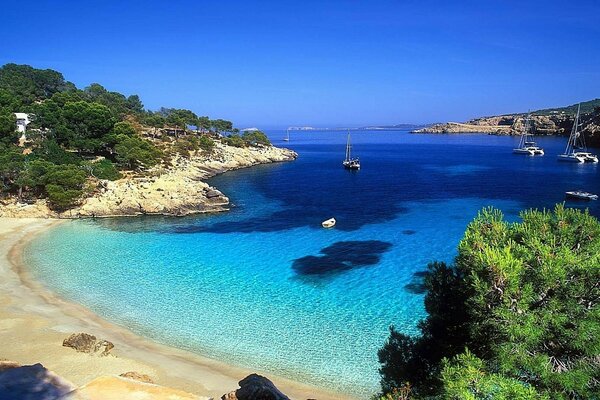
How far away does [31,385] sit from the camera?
1112 centimetres

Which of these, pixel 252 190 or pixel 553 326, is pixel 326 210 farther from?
pixel 553 326

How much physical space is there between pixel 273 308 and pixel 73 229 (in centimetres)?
2446

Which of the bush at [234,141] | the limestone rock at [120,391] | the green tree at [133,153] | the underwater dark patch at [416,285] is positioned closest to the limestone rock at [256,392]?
the limestone rock at [120,391]

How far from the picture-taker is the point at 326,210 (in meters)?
44.0

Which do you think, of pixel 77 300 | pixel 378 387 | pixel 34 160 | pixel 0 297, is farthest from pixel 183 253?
pixel 34 160

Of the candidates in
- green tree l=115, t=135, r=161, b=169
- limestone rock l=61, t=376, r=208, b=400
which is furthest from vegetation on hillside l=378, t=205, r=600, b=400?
green tree l=115, t=135, r=161, b=169

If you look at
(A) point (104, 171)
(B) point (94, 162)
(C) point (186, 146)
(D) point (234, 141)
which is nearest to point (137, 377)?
(A) point (104, 171)

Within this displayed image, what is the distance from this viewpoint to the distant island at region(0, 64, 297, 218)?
4084 cm

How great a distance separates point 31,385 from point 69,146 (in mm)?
51270

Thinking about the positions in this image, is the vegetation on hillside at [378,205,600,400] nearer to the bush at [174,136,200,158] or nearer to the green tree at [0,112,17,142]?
the green tree at [0,112,17,142]

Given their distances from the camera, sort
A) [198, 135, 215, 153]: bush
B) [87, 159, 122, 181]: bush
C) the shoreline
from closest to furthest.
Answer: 1. the shoreline
2. [87, 159, 122, 181]: bush
3. [198, 135, 215, 153]: bush

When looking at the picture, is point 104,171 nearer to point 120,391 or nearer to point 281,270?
point 281,270

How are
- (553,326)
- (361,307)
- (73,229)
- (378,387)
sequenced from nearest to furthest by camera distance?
(553,326) < (378,387) < (361,307) < (73,229)

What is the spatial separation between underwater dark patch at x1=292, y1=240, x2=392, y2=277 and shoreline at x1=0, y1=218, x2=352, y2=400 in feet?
34.4
